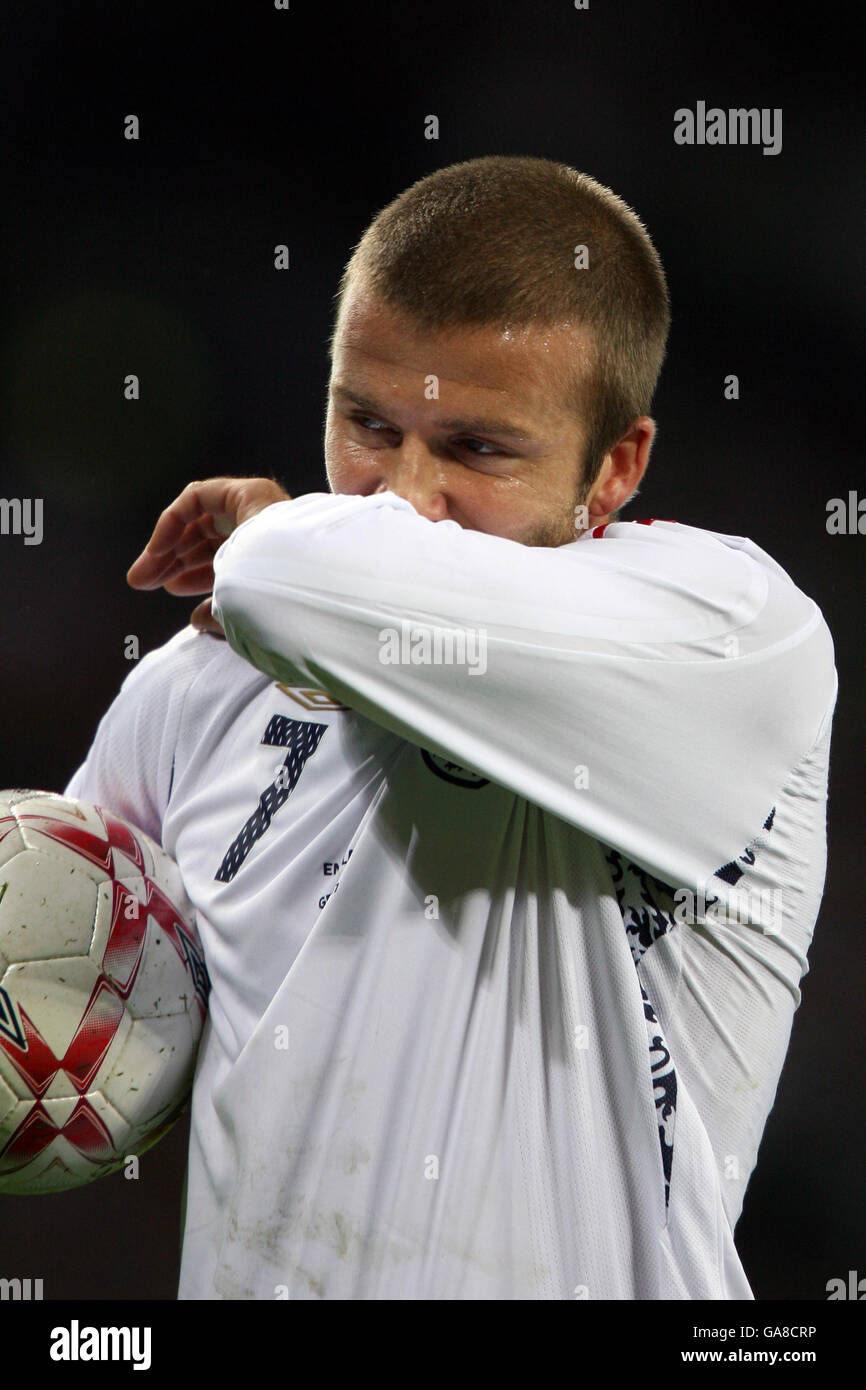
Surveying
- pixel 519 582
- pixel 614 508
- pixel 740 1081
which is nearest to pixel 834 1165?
pixel 740 1081

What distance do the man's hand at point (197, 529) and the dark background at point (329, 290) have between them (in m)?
1.30

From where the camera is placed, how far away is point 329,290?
2.97m

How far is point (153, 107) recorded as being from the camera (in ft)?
9.73

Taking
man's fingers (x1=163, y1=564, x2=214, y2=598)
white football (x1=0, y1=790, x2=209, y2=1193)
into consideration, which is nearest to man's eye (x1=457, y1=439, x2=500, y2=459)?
man's fingers (x1=163, y1=564, x2=214, y2=598)

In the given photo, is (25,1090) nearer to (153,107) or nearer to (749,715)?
(749,715)

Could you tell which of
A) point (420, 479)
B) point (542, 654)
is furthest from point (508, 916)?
point (420, 479)

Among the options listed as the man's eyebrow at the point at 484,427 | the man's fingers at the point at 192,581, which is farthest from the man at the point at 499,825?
the man's fingers at the point at 192,581

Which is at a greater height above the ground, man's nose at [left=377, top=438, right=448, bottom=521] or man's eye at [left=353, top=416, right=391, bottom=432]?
man's eye at [left=353, top=416, right=391, bottom=432]

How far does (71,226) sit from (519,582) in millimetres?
2317

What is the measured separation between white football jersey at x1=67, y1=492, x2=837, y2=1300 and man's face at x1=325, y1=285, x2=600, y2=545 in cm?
11

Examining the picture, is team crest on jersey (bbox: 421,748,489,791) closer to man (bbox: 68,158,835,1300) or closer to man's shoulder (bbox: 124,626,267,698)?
man (bbox: 68,158,835,1300)

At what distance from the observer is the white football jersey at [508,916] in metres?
1.15

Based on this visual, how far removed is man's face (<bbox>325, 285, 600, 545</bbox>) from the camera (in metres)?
1.37

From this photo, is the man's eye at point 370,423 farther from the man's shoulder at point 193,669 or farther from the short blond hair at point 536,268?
the man's shoulder at point 193,669
